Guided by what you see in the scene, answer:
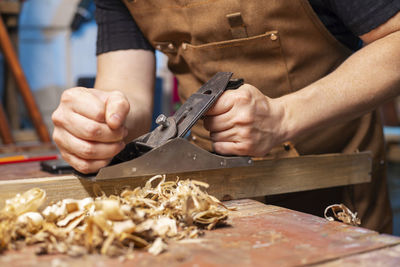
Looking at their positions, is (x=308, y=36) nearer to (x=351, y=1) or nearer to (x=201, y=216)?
(x=351, y=1)

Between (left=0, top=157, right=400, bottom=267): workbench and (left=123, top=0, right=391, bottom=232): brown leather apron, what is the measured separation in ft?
1.48

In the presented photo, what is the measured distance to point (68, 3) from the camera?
321cm

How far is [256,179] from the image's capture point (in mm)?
1020

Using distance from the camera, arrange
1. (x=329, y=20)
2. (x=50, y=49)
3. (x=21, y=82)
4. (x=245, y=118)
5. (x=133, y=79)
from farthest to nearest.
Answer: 1. (x=50, y=49)
2. (x=21, y=82)
3. (x=133, y=79)
4. (x=329, y=20)
5. (x=245, y=118)

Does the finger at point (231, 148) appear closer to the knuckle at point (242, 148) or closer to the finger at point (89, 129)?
the knuckle at point (242, 148)

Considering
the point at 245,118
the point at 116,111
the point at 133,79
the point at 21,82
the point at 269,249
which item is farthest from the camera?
the point at 21,82

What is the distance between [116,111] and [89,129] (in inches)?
2.6

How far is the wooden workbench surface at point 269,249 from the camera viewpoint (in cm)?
55

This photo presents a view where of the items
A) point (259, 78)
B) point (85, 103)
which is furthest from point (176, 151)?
point (259, 78)

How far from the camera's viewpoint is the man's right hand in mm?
825

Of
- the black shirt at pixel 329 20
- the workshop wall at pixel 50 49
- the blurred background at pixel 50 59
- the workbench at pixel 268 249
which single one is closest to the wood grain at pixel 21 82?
the blurred background at pixel 50 59

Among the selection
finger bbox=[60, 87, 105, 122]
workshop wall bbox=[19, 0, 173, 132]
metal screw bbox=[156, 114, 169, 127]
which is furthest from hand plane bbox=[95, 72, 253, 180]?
workshop wall bbox=[19, 0, 173, 132]

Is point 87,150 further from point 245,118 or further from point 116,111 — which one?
point 245,118

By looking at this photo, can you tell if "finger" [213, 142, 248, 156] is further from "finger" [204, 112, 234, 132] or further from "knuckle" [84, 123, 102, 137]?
"knuckle" [84, 123, 102, 137]
